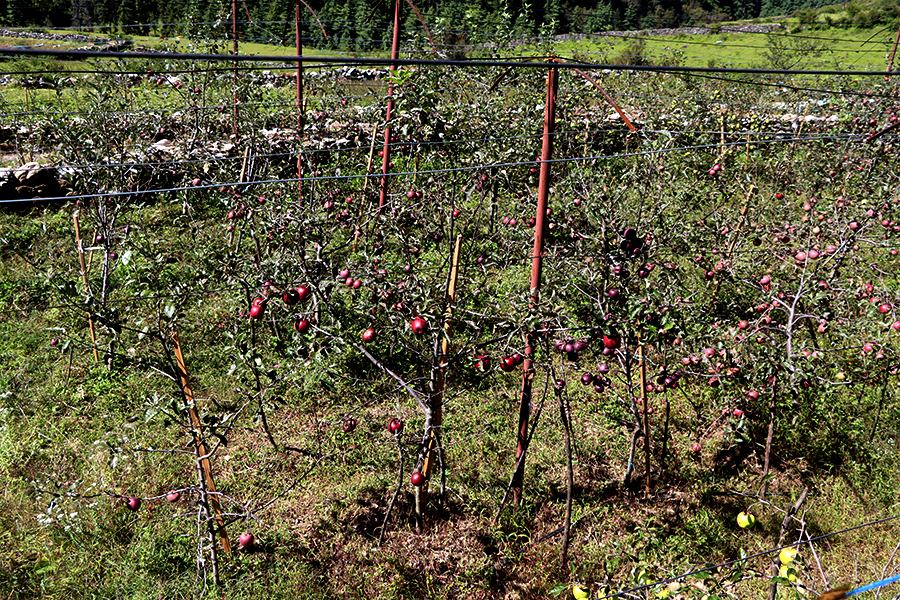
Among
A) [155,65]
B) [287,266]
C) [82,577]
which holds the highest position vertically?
[155,65]

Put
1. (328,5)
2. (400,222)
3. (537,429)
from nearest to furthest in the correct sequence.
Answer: (537,429) → (400,222) → (328,5)

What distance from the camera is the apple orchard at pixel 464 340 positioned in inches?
106

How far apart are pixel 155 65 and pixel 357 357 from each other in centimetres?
850

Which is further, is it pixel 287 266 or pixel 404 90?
pixel 404 90

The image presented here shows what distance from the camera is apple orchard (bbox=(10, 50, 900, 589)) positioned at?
106 inches

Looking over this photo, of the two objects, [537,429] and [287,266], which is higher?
[287,266]

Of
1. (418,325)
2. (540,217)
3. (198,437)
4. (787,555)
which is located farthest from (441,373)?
(787,555)

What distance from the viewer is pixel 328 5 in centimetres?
2411

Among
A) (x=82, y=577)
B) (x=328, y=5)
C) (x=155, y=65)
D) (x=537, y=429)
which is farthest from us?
(x=328, y=5)

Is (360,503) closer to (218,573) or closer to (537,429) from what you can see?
(218,573)

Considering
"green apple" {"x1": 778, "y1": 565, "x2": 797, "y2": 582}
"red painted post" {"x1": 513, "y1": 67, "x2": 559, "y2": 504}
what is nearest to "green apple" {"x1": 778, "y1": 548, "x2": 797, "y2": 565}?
"green apple" {"x1": 778, "y1": 565, "x2": 797, "y2": 582}

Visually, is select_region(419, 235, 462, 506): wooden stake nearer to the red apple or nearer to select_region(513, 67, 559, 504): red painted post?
the red apple

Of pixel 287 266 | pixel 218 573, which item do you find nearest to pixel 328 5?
pixel 287 266

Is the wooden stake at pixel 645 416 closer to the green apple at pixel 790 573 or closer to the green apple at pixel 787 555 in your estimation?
the green apple at pixel 787 555
